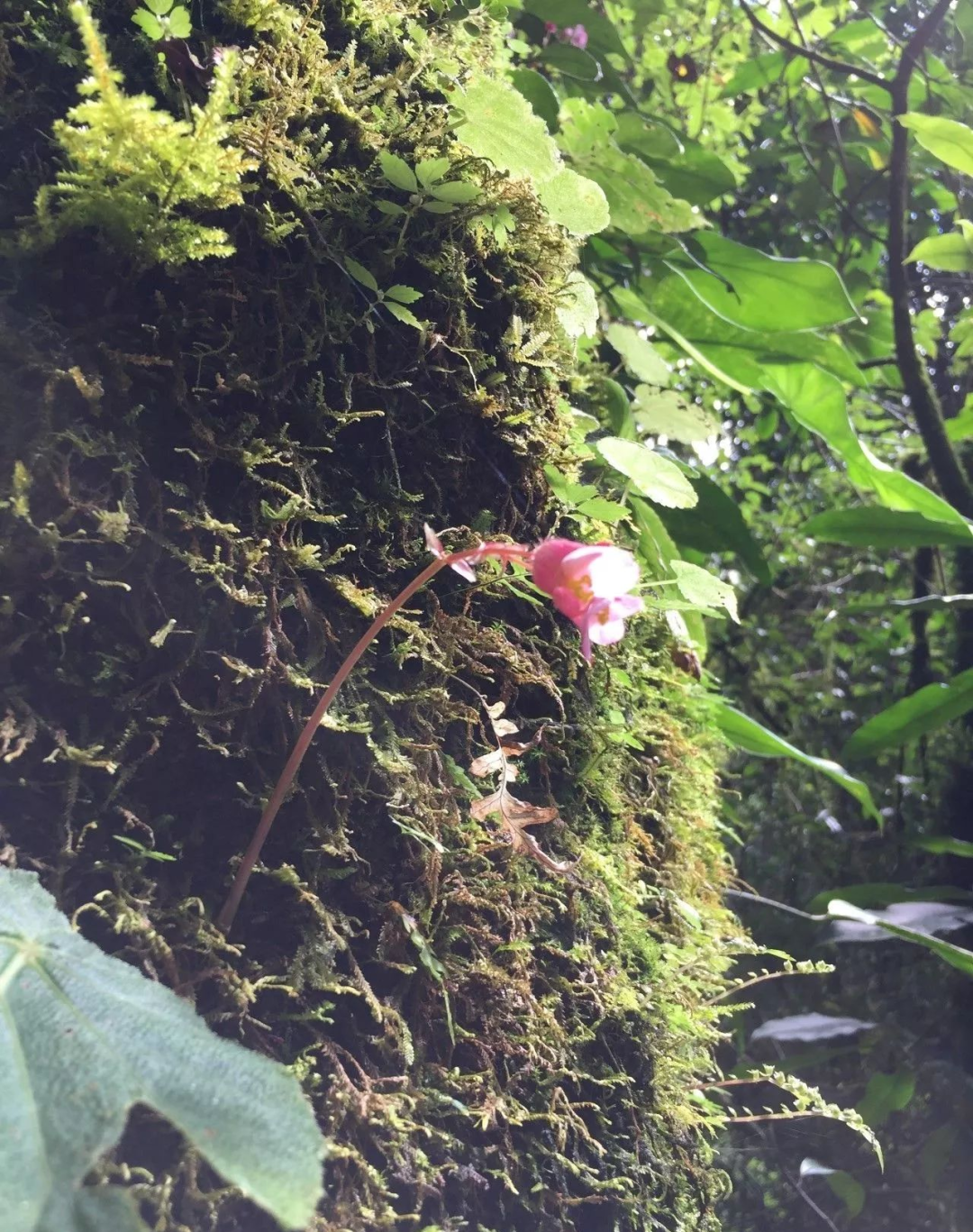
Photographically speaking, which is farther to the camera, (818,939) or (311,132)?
(818,939)

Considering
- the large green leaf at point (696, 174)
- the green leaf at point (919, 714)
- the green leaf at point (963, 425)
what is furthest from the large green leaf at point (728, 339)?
the green leaf at point (919, 714)

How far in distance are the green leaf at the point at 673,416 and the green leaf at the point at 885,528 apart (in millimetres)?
429

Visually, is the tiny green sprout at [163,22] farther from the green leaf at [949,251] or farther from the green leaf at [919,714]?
the green leaf at [919,714]

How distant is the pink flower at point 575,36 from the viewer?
1262 mm

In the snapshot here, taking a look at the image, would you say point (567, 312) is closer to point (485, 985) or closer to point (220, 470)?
point (220, 470)

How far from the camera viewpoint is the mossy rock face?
0.56 metres

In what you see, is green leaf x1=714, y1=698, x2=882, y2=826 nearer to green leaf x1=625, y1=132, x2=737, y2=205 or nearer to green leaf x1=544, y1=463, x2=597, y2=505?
green leaf x1=544, y1=463, x2=597, y2=505

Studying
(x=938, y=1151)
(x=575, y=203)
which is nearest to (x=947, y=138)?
(x=575, y=203)

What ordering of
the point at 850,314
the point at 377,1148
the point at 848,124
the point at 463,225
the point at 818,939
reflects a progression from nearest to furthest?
the point at 377,1148
the point at 463,225
the point at 850,314
the point at 818,939
the point at 848,124

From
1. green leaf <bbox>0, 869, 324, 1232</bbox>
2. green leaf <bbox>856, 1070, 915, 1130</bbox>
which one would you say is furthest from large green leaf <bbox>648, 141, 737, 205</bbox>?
green leaf <bbox>856, 1070, 915, 1130</bbox>

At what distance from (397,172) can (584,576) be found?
0.41 metres

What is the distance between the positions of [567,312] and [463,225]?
135 mm

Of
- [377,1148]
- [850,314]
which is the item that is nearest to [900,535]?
[850,314]

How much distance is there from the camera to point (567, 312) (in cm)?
83
